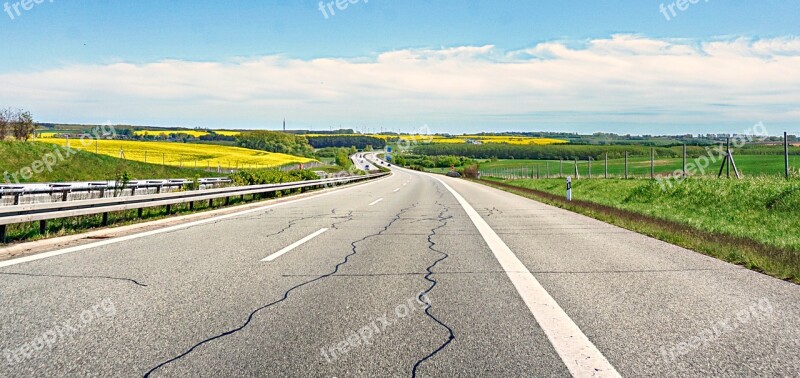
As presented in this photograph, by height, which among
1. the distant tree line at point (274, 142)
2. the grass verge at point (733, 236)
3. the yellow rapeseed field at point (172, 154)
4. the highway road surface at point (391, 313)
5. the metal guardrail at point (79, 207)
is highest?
the distant tree line at point (274, 142)

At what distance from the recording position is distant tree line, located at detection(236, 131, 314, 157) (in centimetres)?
11396

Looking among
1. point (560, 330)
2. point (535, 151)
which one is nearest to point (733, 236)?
point (560, 330)

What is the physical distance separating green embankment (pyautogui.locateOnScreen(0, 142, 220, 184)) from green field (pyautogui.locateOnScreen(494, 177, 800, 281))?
34322 mm

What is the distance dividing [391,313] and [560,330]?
4.68 ft

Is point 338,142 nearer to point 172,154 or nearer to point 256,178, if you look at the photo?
point 172,154

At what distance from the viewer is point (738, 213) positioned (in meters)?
15.3

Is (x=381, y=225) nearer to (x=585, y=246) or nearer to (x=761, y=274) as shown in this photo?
(x=585, y=246)

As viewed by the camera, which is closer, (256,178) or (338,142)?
(256,178)

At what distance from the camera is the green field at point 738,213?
7.84 metres

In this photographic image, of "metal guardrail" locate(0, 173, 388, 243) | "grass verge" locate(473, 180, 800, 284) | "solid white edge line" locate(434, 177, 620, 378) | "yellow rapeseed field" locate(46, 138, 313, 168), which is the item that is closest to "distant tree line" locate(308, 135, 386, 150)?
"yellow rapeseed field" locate(46, 138, 313, 168)

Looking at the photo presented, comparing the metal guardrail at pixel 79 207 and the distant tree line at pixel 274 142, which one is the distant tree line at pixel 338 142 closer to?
the distant tree line at pixel 274 142

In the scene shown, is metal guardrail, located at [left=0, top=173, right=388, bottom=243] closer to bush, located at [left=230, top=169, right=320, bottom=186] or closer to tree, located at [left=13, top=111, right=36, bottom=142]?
bush, located at [left=230, top=169, right=320, bottom=186]

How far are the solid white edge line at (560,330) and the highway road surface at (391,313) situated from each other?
18 mm

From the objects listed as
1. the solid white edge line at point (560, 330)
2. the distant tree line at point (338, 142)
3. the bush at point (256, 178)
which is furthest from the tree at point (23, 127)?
the distant tree line at point (338, 142)
